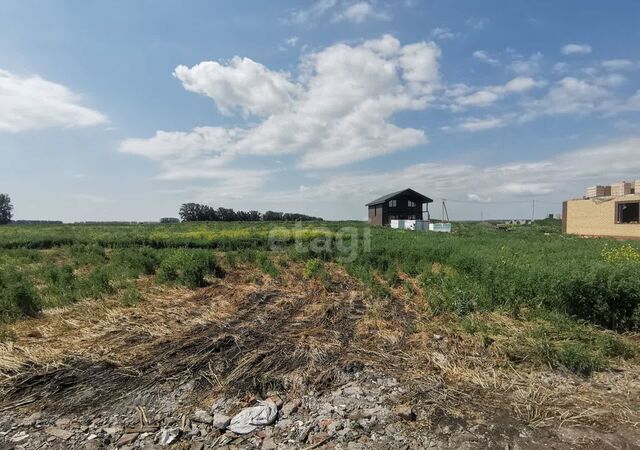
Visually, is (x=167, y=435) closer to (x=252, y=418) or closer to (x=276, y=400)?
(x=252, y=418)

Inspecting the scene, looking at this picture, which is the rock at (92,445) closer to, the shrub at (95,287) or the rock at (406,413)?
the rock at (406,413)

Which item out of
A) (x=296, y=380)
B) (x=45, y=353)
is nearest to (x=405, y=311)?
(x=296, y=380)

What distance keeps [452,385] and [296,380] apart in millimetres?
1929

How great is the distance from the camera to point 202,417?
3.53 metres

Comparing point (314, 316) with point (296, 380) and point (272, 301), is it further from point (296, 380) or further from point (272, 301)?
point (296, 380)

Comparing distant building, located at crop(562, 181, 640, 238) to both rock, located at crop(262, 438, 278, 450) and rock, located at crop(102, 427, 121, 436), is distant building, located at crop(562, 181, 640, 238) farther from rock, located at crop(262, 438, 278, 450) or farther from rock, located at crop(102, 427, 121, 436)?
rock, located at crop(102, 427, 121, 436)

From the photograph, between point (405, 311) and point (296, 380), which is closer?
point (296, 380)

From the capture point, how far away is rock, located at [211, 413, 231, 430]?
339 centimetres

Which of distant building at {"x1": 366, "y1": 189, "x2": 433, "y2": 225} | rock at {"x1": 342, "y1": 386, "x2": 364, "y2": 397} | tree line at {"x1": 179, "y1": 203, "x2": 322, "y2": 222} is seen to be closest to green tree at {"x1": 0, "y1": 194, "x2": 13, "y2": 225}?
tree line at {"x1": 179, "y1": 203, "x2": 322, "y2": 222}

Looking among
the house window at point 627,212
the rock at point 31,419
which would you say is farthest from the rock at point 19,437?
the house window at point 627,212

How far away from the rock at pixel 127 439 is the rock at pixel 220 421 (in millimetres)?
717

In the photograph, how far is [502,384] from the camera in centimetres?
420

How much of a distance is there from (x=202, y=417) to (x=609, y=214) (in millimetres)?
34111

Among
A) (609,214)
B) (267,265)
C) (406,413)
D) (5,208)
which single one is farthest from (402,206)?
(5,208)
